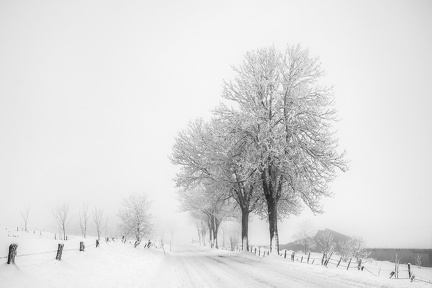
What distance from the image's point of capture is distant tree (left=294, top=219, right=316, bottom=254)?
5938 centimetres

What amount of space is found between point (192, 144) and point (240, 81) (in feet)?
23.9

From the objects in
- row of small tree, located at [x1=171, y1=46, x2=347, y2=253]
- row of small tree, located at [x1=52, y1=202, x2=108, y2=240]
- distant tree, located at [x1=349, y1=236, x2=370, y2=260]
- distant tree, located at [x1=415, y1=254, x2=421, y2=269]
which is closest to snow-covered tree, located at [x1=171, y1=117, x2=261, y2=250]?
row of small tree, located at [x1=171, y1=46, x2=347, y2=253]

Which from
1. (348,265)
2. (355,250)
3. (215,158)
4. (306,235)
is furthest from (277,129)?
(306,235)

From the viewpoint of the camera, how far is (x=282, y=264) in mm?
13484

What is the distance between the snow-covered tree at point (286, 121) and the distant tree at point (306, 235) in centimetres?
4679

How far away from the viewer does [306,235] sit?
5981 cm

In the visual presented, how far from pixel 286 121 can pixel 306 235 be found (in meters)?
52.0

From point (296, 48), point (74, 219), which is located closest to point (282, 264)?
point (296, 48)

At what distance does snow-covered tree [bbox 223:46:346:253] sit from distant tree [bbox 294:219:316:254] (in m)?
46.8

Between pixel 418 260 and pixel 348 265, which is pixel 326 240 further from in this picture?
pixel 348 265

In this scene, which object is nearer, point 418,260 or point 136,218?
point 418,260

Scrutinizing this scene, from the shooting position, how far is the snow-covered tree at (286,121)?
17.0 metres

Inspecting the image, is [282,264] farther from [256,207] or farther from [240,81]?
[240,81]

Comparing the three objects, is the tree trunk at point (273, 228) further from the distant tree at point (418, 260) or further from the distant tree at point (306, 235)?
the distant tree at point (306, 235)
